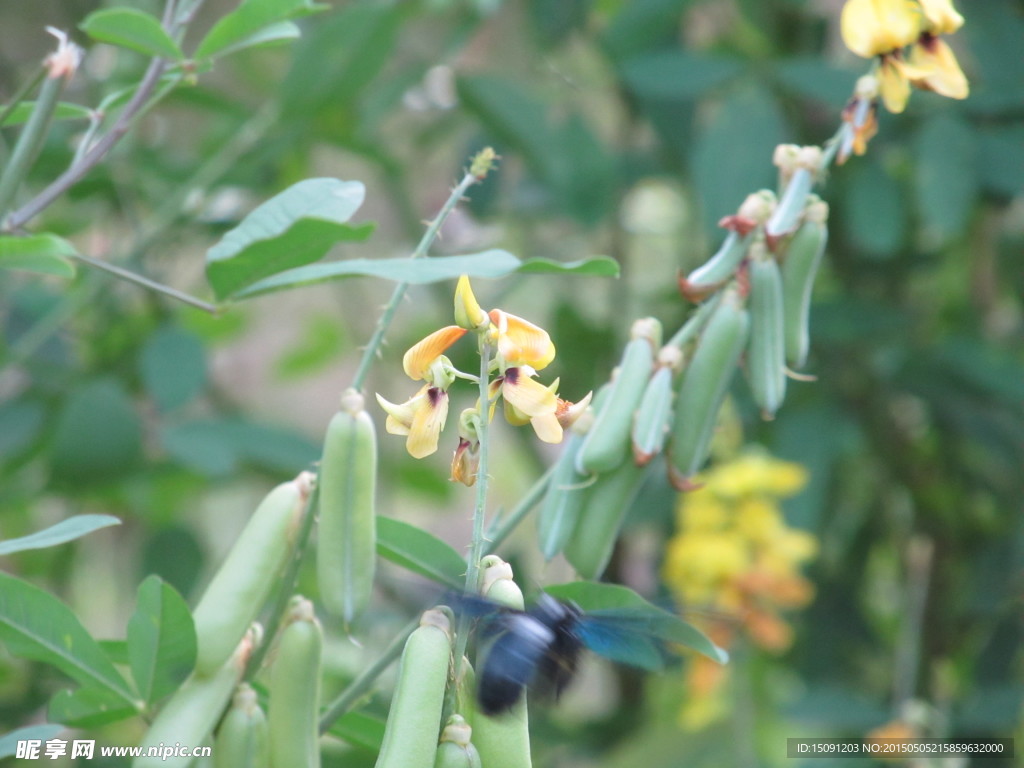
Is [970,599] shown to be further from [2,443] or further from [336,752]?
[2,443]

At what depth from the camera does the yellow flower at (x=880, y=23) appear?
0.48 meters

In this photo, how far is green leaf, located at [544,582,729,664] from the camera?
0.42 meters

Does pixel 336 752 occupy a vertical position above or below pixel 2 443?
below

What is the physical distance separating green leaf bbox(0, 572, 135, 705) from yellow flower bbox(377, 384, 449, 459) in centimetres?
Answer: 18

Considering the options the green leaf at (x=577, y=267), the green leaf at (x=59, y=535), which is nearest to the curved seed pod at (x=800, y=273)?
the green leaf at (x=577, y=267)

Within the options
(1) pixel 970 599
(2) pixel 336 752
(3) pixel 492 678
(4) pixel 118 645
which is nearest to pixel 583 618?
(3) pixel 492 678

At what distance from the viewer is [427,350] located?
0.40 meters

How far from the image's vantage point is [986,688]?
1.17 meters

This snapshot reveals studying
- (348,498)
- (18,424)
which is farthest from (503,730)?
(18,424)

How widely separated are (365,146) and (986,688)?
3.05 ft

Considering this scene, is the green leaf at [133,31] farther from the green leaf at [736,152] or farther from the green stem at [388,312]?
the green leaf at [736,152]

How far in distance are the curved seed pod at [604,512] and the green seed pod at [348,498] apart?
115 millimetres

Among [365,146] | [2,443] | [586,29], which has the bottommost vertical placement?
[2,443]

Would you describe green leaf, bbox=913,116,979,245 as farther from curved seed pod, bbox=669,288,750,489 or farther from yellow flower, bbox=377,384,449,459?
yellow flower, bbox=377,384,449,459
